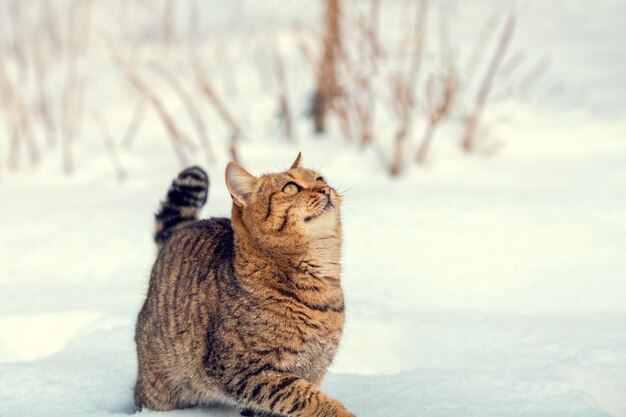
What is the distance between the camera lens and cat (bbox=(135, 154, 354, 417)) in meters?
2.10

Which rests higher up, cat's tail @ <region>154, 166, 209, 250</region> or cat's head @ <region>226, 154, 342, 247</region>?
cat's tail @ <region>154, 166, 209, 250</region>

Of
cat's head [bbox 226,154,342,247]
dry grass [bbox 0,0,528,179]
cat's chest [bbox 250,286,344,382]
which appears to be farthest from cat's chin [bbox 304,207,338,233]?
dry grass [bbox 0,0,528,179]

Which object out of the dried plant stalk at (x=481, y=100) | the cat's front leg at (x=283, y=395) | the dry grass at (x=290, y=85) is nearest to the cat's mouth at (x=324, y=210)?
the cat's front leg at (x=283, y=395)

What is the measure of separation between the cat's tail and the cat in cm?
31

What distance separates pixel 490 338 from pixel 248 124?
375 cm

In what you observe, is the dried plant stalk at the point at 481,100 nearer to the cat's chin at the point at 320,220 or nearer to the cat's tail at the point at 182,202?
the cat's tail at the point at 182,202

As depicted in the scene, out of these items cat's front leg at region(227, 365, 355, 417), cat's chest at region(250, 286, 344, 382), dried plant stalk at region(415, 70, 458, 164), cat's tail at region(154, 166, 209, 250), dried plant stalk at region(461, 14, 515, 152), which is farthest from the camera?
dried plant stalk at region(461, 14, 515, 152)

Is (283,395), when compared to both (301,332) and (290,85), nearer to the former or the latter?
(301,332)

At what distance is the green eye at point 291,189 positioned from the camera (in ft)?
7.21

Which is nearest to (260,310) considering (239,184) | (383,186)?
(239,184)

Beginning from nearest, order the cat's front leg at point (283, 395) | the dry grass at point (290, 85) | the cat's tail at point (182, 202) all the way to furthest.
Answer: the cat's front leg at point (283, 395) → the cat's tail at point (182, 202) → the dry grass at point (290, 85)

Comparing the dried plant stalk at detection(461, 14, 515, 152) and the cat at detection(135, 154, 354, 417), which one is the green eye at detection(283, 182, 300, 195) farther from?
the dried plant stalk at detection(461, 14, 515, 152)

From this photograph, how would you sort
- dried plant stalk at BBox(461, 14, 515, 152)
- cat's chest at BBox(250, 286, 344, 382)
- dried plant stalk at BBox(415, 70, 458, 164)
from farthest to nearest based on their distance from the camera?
dried plant stalk at BBox(461, 14, 515, 152) → dried plant stalk at BBox(415, 70, 458, 164) → cat's chest at BBox(250, 286, 344, 382)

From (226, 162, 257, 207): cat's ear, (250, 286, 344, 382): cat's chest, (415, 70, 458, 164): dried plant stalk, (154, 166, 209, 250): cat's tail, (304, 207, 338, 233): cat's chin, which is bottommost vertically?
(250, 286, 344, 382): cat's chest
